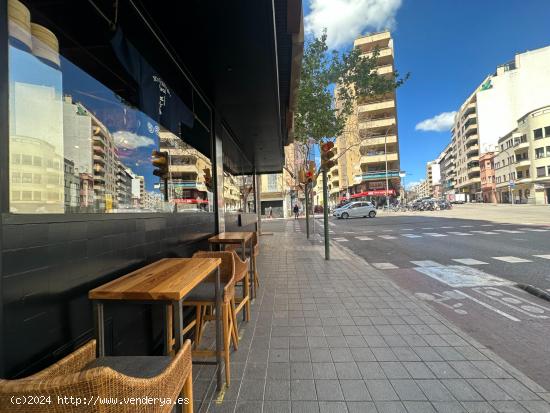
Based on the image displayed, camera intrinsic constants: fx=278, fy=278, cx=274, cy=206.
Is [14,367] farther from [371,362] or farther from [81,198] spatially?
[371,362]

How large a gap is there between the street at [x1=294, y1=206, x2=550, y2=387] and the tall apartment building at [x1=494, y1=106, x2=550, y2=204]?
162 ft

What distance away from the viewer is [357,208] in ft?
90.7

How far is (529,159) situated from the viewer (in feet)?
156

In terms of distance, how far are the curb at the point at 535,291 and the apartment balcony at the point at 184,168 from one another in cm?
599

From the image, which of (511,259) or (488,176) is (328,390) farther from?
(488,176)

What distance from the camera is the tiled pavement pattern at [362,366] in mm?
2084

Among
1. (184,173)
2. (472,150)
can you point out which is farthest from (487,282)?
(472,150)

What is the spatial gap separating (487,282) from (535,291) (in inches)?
29.1

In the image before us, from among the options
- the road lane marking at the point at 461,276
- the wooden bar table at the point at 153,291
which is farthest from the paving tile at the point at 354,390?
the road lane marking at the point at 461,276

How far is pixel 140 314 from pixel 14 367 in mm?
1250

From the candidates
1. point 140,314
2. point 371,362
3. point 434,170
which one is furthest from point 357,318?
point 434,170

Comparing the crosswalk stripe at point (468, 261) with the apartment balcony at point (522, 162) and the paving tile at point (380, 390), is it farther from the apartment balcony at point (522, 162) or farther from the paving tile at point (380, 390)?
the apartment balcony at point (522, 162)

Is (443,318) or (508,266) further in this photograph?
(508,266)

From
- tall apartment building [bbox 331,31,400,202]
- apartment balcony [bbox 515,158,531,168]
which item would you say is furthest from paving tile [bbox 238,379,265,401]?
apartment balcony [bbox 515,158,531,168]
